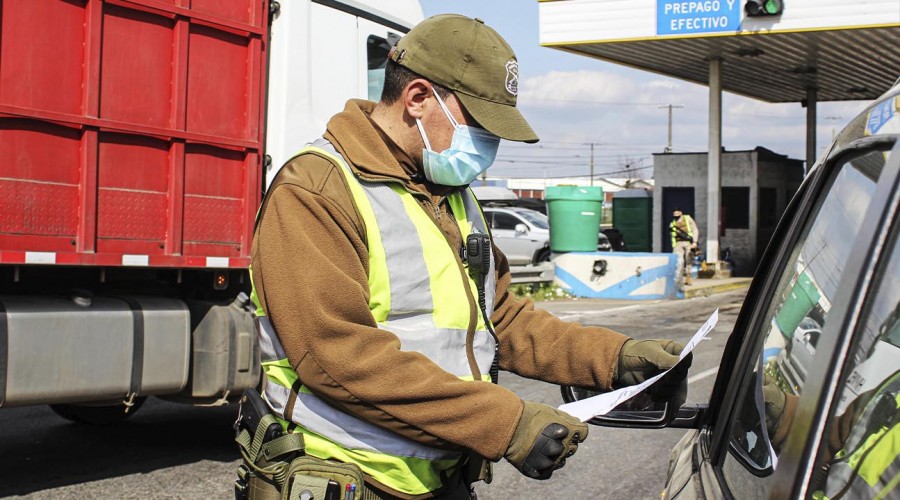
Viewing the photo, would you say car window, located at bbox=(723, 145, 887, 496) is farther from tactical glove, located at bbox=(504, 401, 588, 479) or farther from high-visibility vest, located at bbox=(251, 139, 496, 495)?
high-visibility vest, located at bbox=(251, 139, 496, 495)

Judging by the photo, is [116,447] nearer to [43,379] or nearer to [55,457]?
[55,457]

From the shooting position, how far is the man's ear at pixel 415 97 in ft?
6.99

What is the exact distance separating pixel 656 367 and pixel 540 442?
604 mm

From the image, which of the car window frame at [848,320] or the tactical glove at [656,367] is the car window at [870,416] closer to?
the car window frame at [848,320]

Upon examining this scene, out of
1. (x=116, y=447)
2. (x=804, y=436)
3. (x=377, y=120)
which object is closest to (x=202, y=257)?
(x=116, y=447)

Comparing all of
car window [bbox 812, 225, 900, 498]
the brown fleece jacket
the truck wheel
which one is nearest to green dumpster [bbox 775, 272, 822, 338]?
car window [bbox 812, 225, 900, 498]

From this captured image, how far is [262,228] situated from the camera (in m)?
1.95

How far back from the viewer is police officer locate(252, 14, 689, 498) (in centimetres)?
186

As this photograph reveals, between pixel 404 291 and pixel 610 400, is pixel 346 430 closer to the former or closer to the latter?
pixel 404 291

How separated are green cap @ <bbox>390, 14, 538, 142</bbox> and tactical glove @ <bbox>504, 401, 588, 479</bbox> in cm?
63

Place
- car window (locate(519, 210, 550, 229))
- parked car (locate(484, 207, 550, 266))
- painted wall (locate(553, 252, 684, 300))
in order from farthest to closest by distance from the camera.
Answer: car window (locate(519, 210, 550, 229))
parked car (locate(484, 207, 550, 266))
painted wall (locate(553, 252, 684, 300))

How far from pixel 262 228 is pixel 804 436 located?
45.0 inches

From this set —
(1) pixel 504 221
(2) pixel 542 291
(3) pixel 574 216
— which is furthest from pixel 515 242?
(2) pixel 542 291

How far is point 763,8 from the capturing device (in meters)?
17.7
